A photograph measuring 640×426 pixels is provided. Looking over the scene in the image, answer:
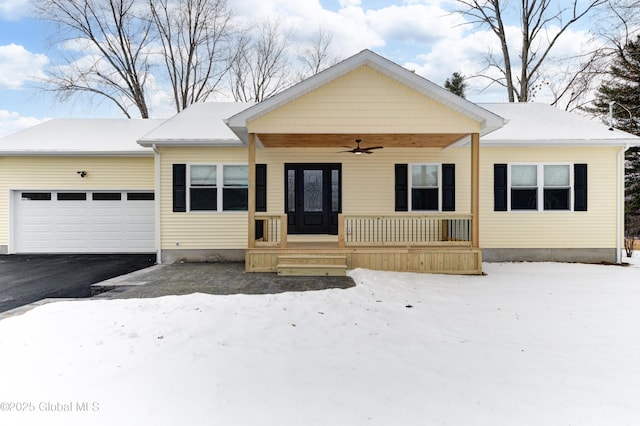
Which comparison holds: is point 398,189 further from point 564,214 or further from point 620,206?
point 620,206

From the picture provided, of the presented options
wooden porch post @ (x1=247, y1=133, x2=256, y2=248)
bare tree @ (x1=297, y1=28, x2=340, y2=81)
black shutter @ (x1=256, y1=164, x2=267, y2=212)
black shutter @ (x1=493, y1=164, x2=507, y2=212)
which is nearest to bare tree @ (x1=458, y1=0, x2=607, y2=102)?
bare tree @ (x1=297, y1=28, x2=340, y2=81)

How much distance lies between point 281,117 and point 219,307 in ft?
13.4

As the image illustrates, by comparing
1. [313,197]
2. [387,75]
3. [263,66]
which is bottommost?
[313,197]

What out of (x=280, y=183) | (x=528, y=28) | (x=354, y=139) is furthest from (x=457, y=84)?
(x=280, y=183)

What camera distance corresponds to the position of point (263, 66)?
830 inches

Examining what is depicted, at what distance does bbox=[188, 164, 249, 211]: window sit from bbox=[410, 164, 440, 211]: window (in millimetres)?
4520

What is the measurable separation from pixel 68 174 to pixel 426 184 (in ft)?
35.6

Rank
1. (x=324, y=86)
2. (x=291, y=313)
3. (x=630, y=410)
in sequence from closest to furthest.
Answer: (x=630, y=410) → (x=291, y=313) → (x=324, y=86)

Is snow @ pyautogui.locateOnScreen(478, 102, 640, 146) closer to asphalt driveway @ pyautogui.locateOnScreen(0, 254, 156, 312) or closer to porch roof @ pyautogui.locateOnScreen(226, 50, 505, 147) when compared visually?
porch roof @ pyautogui.locateOnScreen(226, 50, 505, 147)

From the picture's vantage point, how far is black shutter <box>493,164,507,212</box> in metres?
8.95

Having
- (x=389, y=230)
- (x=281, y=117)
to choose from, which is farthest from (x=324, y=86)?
(x=389, y=230)

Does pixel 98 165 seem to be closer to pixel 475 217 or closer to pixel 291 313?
pixel 291 313

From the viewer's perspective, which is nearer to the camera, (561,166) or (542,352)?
(542,352)

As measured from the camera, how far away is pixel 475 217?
23.7 ft
